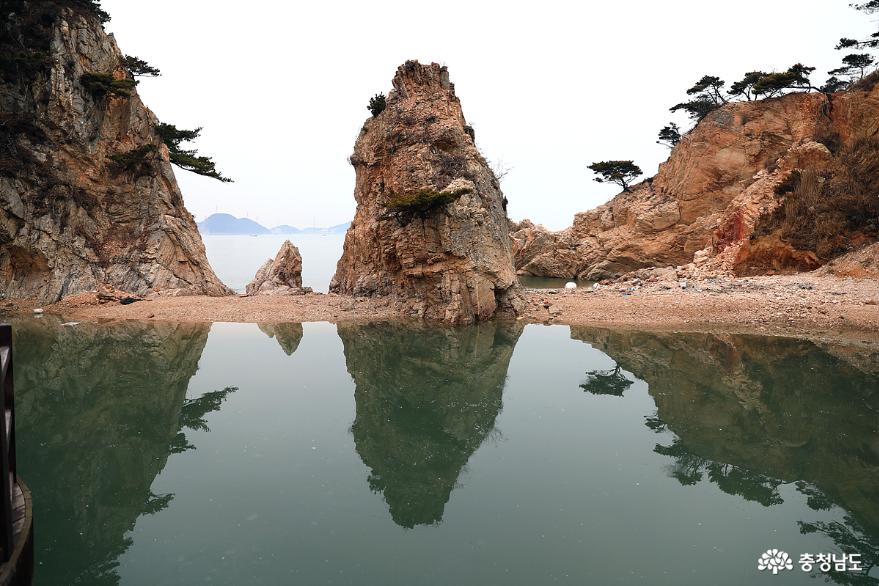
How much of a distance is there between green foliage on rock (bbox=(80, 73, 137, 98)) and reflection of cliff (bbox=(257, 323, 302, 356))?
13957 millimetres

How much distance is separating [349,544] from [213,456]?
11.3 ft

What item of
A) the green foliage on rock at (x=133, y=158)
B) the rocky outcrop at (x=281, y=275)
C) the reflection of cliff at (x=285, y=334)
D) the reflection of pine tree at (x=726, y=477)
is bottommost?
the reflection of pine tree at (x=726, y=477)

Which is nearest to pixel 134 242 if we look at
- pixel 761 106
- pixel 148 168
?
pixel 148 168

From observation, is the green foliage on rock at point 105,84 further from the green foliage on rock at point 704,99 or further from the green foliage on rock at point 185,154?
the green foliage on rock at point 704,99

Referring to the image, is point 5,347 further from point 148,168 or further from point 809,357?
point 148,168

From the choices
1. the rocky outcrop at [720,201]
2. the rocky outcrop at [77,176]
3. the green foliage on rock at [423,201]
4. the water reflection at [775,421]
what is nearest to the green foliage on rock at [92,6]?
the rocky outcrop at [77,176]

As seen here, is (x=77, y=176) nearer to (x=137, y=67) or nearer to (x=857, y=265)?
(x=137, y=67)

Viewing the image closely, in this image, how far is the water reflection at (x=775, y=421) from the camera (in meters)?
6.59

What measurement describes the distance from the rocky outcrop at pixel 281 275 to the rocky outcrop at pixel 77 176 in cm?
221

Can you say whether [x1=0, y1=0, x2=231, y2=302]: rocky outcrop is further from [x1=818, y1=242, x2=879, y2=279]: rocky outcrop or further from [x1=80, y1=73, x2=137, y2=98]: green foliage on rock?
[x1=818, y1=242, x2=879, y2=279]: rocky outcrop

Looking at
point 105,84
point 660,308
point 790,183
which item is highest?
point 105,84

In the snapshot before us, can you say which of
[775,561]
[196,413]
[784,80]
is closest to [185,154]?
[196,413]

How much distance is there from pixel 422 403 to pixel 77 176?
22.0 meters

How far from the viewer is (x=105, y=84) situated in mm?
22641
